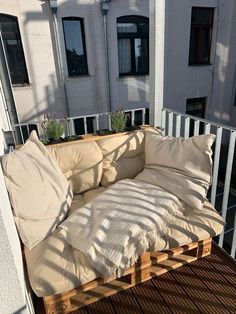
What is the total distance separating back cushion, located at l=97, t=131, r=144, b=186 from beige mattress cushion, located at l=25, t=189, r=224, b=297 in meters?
0.68

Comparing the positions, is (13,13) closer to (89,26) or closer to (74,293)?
(89,26)

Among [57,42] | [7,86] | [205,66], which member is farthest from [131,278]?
[205,66]

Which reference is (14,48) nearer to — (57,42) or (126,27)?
(57,42)

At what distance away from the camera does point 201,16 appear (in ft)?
19.2

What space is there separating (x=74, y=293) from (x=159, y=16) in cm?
238

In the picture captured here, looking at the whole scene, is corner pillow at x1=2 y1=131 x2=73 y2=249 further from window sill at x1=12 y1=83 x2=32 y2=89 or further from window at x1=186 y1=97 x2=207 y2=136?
window at x1=186 y1=97 x2=207 y2=136

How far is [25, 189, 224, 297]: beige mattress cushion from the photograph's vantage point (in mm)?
1205

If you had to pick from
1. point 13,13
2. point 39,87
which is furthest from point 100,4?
point 39,87

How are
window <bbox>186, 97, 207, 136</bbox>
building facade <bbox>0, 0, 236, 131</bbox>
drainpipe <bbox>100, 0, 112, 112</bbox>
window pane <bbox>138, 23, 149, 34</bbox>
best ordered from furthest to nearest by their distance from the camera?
window <bbox>186, 97, 207, 136</bbox>, window pane <bbox>138, 23, 149, 34</bbox>, drainpipe <bbox>100, 0, 112, 112</bbox>, building facade <bbox>0, 0, 236, 131</bbox>

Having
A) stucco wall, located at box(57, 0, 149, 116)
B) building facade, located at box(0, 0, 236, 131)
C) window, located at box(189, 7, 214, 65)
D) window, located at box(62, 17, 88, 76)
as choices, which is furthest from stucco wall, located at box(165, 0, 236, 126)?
window, located at box(62, 17, 88, 76)

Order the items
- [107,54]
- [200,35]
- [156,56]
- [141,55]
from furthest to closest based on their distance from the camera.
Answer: [200,35] < [141,55] < [107,54] < [156,56]

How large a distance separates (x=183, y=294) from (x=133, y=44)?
5.26 m

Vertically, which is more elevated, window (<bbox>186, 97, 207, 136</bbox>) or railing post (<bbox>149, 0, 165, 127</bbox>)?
railing post (<bbox>149, 0, 165, 127</bbox>)

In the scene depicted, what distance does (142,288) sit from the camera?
1526 mm
